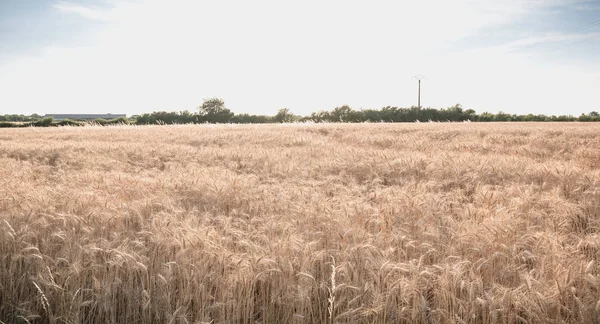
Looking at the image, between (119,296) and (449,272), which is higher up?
(449,272)

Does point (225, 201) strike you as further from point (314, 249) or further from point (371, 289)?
point (371, 289)

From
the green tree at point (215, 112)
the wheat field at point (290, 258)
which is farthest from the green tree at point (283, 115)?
the wheat field at point (290, 258)

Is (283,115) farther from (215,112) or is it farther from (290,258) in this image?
(290,258)

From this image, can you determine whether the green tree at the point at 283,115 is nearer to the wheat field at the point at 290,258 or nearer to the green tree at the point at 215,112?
the green tree at the point at 215,112

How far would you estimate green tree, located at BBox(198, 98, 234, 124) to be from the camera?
6556cm

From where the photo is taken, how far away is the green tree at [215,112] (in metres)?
65.6

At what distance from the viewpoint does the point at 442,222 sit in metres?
4.71

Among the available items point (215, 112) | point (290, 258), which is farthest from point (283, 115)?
point (290, 258)

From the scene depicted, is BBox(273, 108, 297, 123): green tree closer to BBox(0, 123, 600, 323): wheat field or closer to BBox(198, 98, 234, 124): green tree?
BBox(198, 98, 234, 124): green tree

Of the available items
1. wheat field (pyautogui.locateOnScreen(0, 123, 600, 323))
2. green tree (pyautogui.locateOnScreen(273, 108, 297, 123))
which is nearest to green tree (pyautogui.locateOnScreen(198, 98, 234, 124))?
green tree (pyautogui.locateOnScreen(273, 108, 297, 123))

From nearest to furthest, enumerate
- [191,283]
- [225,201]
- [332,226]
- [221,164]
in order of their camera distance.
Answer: [191,283] → [332,226] → [225,201] → [221,164]

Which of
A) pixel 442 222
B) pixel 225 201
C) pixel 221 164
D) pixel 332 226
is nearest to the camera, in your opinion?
pixel 332 226

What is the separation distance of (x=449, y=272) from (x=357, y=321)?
0.93 metres

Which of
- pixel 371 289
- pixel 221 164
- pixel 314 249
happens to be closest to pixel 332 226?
pixel 314 249
